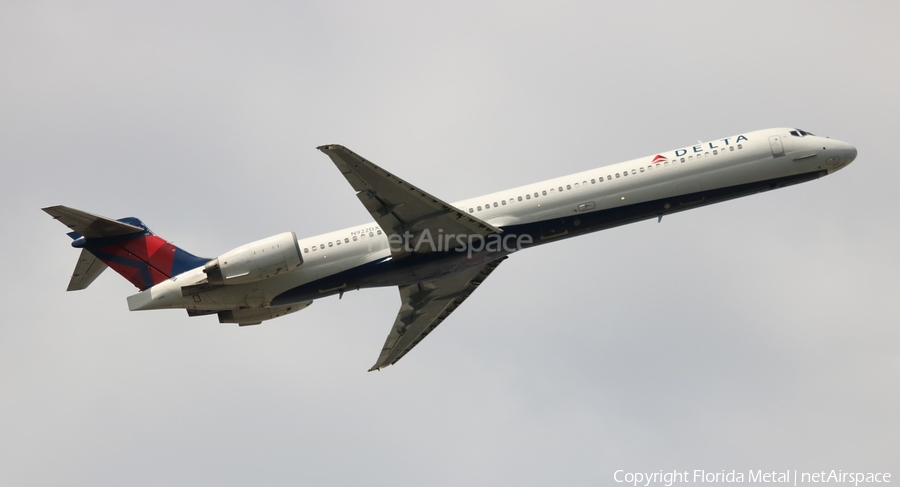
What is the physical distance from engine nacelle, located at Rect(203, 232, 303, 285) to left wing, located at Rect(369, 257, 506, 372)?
7714 mm

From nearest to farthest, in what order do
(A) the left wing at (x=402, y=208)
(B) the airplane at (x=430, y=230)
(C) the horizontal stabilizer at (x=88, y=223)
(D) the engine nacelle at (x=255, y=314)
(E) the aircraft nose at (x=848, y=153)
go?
(A) the left wing at (x=402, y=208) < (C) the horizontal stabilizer at (x=88, y=223) < (B) the airplane at (x=430, y=230) < (E) the aircraft nose at (x=848, y=153) < (D) the engine nacelle at (x=255, y=314)

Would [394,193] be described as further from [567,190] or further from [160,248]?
[160,248]

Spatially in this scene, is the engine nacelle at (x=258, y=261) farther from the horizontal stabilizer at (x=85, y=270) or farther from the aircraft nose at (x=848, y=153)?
the aircraft nose at (x=848, y=153)

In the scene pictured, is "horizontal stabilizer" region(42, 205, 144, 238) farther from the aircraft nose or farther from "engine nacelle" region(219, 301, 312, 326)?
the aircraft nose

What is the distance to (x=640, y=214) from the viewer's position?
42.6 metres

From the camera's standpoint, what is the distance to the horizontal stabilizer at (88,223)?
40875mm

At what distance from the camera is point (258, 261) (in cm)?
4109

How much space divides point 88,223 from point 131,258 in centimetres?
256

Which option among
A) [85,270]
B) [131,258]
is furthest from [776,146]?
[85,270]

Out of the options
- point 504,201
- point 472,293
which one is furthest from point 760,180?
point 472,293

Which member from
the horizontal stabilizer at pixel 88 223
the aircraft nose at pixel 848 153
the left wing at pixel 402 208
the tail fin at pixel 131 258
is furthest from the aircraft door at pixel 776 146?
the horizontal stabilizer at pixel 88 223

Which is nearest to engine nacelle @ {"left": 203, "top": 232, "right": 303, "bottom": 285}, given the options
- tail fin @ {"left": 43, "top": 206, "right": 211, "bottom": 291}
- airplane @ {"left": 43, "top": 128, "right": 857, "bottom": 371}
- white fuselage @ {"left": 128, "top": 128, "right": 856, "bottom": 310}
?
airplane @ {"left": 43, "top": 128, "right": 857, "bottom": 371}

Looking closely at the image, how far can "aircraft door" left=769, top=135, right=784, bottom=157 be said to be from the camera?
142 feet

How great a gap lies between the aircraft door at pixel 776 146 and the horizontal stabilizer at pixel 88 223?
2890 cm
